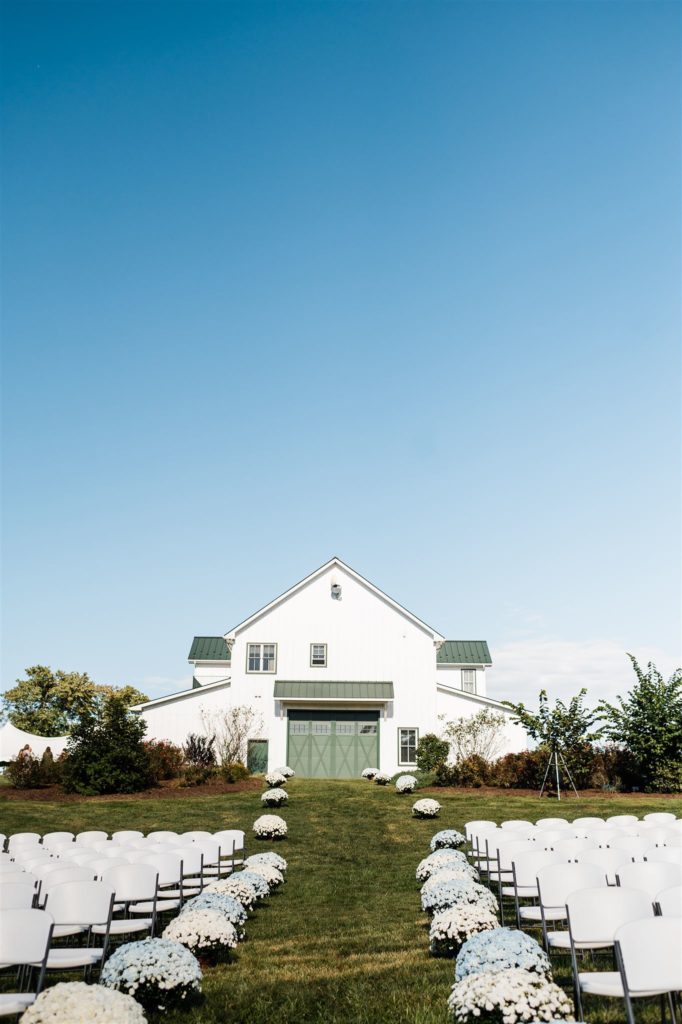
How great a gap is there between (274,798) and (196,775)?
5097mm

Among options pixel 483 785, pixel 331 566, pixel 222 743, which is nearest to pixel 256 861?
pixel 483 785

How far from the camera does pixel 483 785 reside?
87.2 ft

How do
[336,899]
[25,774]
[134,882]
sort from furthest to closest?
[25,774] → [336,899] → [134,882]

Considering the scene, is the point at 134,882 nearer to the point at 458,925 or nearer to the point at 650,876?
the point at 458,925

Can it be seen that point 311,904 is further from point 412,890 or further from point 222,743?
point 222,743

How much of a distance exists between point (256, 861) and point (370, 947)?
17.3 feet

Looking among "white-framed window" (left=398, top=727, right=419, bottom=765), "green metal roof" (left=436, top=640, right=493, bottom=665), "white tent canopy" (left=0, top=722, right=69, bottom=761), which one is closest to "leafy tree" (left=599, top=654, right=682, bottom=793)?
"white-framed window" (left=398, top=727, right=419, bottom=765)

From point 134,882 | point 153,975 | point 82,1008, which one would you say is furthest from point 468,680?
point 82,1008

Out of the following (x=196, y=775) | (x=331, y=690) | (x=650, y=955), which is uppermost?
(x=331, y=690)

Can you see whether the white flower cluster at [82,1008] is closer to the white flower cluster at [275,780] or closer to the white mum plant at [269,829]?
the white mum plant at [269,829]

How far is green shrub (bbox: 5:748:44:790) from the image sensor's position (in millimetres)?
26469

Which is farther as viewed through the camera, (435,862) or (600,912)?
(435,862)

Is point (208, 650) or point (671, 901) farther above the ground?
point (208, 650)

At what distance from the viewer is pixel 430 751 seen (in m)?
32.0
